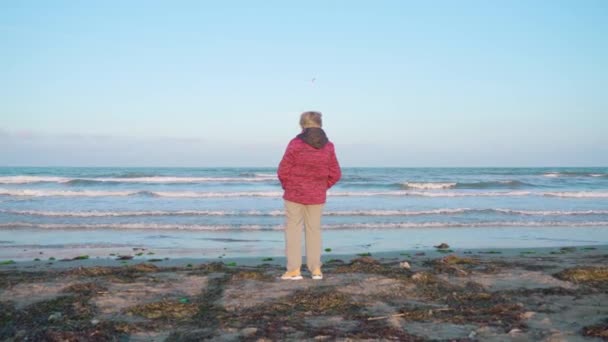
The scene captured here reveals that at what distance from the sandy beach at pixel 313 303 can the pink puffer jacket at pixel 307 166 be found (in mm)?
985

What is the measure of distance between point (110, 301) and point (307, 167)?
249 centimetres

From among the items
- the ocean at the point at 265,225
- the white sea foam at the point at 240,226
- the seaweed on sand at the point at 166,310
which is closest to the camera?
the seaweed on sand at the point at 166,310

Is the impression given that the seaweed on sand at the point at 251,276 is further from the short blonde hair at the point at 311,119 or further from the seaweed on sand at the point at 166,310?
the short blonde hair at the point at 311,119

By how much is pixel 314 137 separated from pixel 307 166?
1.11 ft

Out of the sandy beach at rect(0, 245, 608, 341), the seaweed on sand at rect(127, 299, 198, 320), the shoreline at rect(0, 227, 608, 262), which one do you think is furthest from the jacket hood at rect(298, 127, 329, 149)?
the shoreline at rect(0, 227, 608, 262)

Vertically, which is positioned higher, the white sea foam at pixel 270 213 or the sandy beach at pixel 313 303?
the sandy beach at pixel 313 303

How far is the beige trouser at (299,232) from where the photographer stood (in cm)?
643

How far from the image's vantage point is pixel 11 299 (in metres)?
5.28

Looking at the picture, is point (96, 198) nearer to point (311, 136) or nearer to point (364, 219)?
point (364, 219)

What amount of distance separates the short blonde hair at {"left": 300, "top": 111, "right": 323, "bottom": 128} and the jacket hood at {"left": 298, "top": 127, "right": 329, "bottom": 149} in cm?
5

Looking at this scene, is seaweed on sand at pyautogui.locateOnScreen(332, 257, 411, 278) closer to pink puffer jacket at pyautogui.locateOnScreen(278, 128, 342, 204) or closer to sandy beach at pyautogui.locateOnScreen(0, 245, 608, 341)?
sandy beach at pyautogui.locateOnScreen(0, 245, 608, 341)

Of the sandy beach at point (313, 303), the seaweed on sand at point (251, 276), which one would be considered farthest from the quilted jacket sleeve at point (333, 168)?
the seaweed on sand at point (251, 276)

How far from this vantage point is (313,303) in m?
5.10

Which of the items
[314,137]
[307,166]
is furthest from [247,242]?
[314,137]
